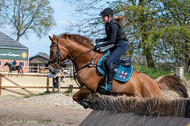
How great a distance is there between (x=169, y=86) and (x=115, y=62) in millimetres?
1720

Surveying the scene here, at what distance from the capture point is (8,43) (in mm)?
48625

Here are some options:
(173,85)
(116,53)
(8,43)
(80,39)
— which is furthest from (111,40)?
(8,43)

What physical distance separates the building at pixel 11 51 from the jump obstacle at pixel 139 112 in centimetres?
4674

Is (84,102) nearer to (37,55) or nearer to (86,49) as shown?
(86,49)

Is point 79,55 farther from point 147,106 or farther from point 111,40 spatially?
point 147,106

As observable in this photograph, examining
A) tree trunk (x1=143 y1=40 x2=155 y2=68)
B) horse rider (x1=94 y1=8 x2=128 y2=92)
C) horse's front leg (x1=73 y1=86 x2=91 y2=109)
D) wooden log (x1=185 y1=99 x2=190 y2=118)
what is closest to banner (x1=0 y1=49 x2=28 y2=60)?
tree trunk (x1=143 y1=40 x2=155 y2=68)

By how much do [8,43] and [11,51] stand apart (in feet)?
5.77

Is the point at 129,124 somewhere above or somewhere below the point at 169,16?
below

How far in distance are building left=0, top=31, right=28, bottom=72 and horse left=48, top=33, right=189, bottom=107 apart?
4267 cm

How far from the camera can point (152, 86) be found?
6.36 meters

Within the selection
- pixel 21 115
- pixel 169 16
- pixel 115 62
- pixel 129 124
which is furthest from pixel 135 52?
pixel 129 124

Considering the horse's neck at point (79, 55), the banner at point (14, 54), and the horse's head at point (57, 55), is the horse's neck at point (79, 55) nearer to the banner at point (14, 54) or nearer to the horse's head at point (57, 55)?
the horse's head at point (57, 55)

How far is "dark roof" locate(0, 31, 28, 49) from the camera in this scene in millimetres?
48037

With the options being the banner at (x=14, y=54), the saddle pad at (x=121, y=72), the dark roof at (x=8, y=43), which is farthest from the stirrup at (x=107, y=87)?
the dark roof at (x=8, y=43)
